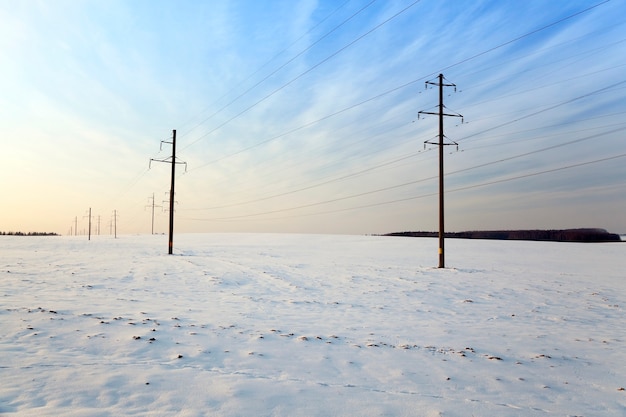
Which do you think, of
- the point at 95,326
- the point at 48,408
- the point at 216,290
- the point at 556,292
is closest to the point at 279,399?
the point at 48,408

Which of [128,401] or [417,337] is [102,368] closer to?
[128,401]

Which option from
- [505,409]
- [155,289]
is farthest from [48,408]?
[155,289]

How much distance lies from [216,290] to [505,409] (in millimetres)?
12326

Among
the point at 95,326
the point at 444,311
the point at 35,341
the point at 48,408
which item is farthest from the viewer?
the point at 444,311

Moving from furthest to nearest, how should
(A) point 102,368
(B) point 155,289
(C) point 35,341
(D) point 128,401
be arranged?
(B) point 155,289 → (C) point 35,341 → (A) point 102,368 → (D) point 128,401

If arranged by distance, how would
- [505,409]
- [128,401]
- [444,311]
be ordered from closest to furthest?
1. [128,401]
2. [505,409]
3. [444,311]

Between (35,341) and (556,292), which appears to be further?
(556,292)

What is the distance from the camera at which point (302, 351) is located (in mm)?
Result: 7797

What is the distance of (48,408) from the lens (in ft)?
15.3

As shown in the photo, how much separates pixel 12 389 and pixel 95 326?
3.80 m

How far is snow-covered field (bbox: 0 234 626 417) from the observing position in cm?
529

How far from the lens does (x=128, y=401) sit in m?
5.00

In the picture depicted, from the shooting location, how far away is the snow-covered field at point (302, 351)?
5.29m

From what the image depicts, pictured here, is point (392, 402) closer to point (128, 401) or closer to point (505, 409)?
point (505, 409)
